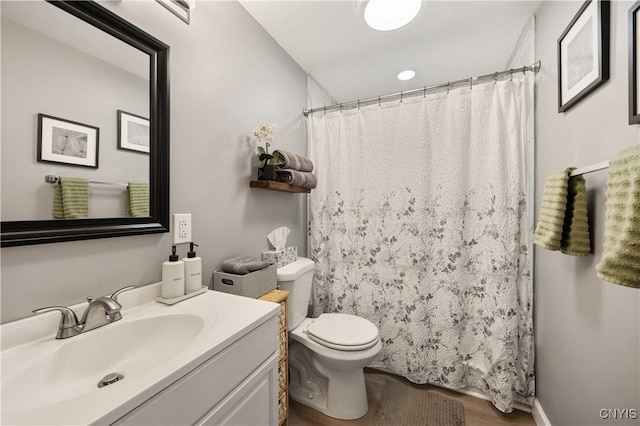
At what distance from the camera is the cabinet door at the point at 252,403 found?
695 mm

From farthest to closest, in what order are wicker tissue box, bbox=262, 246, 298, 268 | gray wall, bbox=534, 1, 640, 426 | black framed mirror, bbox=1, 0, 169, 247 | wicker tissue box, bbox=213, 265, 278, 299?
wicker tissue box, bbox=262, 246, 298, 268 → wicker tissue box, bbox=213, 265, 278, 299 → gray wall, bbox=534, 1, 640, 426 → black framed mirror, bbox=1, 0, 169, 247

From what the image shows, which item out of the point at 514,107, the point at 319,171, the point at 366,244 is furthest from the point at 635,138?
the point at 319,171

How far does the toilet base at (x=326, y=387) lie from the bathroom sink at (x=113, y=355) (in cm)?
87

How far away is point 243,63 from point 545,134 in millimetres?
1699

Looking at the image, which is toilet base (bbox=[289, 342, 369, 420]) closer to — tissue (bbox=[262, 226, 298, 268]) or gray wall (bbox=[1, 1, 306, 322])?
tissue (bbox=[262, 226, 298, 268])

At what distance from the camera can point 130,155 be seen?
922mm

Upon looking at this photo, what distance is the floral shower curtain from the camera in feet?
4.83

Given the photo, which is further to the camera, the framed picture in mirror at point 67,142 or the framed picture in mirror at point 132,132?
the framed picture in mirror at point 132,132

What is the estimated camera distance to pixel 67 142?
30.1 inches

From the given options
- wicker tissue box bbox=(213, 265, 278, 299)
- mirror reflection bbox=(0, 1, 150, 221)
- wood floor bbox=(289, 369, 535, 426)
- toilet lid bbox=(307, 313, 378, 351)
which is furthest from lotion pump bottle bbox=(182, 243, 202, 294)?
wood floor bbox=(289, 369, 535, 426)

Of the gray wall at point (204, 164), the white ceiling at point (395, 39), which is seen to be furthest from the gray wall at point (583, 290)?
the gray wall at point (204, 164)

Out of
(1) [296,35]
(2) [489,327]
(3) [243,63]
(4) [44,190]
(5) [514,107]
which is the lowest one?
(2) [489,327]

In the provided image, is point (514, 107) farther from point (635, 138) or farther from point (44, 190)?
point (44, 190)

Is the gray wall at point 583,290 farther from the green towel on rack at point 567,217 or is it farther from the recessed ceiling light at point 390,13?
the recessed ceiling light at point 390,13
